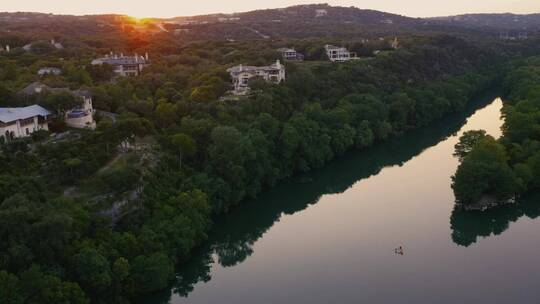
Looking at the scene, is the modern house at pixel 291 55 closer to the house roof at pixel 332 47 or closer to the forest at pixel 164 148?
the house roof at pixel 332 47

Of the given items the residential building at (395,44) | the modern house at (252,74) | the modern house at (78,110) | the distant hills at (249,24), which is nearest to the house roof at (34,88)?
the modern house at (78,110)

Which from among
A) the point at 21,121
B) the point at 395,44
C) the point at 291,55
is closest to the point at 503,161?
the point at 21,121

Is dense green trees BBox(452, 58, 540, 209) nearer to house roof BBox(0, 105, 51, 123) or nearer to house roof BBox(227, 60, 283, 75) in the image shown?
house roof BBox(227, 60, 283, 75)

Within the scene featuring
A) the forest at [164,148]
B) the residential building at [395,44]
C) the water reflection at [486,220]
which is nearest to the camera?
the forest at [164,148]

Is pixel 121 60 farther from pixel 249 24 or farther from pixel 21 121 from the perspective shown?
pixel 249 24

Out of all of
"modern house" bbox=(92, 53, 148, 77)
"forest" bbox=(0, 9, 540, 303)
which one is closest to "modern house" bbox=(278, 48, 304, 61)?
"forest" bbox=(0, 9, 540, 303)
